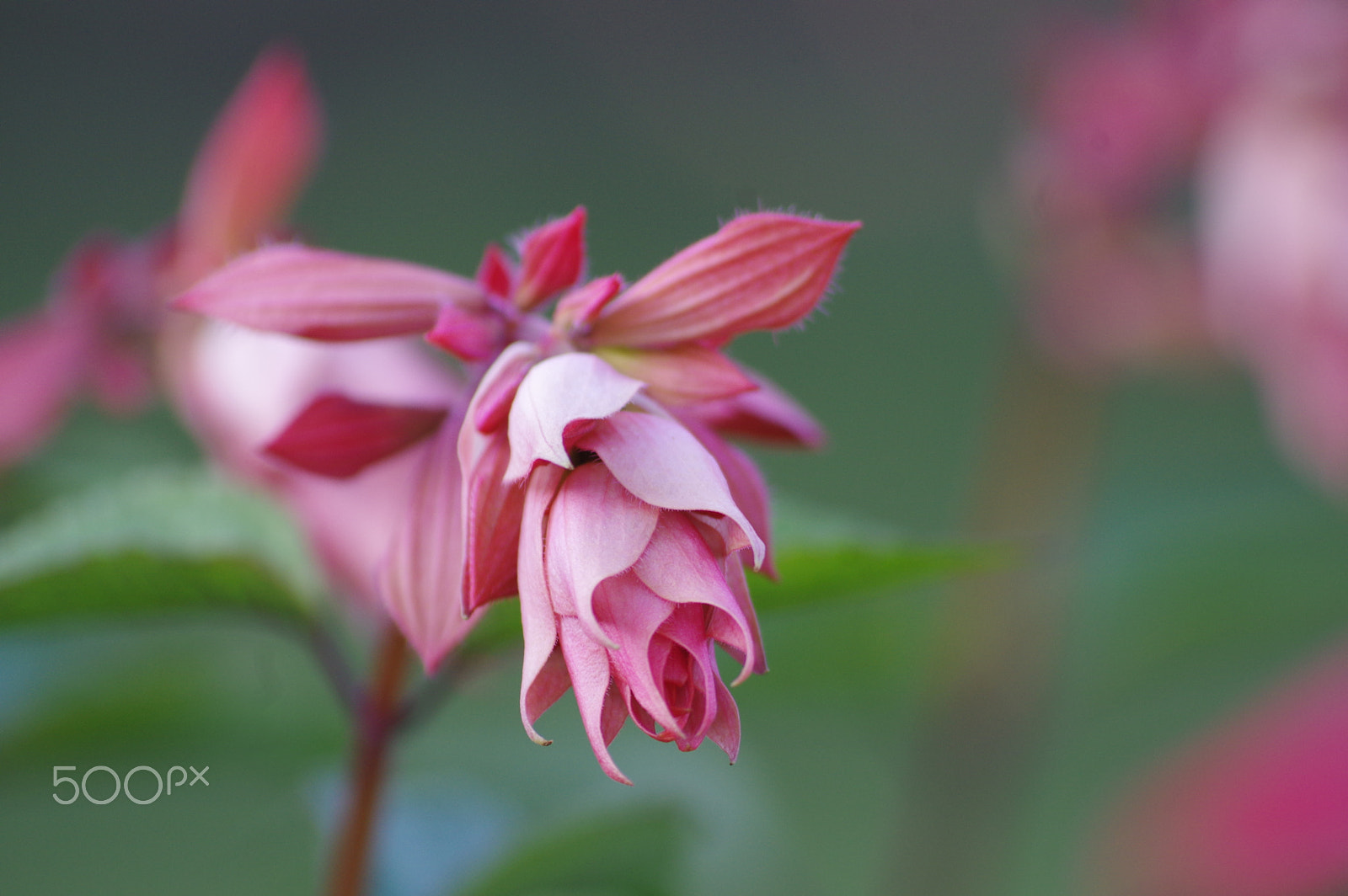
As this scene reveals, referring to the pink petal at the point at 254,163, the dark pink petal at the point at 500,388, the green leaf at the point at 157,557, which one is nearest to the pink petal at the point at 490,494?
the dark pink petal at the point at 500,388

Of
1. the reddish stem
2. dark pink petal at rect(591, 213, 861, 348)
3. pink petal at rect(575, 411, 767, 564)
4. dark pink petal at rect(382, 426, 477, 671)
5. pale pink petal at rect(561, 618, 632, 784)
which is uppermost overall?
dark pink petal at rect(591, 213, 861, 348)

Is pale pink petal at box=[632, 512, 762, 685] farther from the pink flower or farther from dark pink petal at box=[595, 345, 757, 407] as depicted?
the pink flower

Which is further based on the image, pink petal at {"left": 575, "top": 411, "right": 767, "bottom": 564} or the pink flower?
the pink flower

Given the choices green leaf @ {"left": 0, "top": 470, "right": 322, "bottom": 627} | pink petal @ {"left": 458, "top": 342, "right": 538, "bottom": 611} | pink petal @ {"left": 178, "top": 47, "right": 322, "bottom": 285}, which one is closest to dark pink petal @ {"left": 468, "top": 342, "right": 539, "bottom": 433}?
pink petal @ {"left": 458, "top": 342, "right": 538, "bottom": 611}

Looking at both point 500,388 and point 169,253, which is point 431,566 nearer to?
point 500,388

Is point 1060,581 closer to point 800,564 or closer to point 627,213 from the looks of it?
point 800,564

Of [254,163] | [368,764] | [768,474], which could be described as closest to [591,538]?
[368,764]
